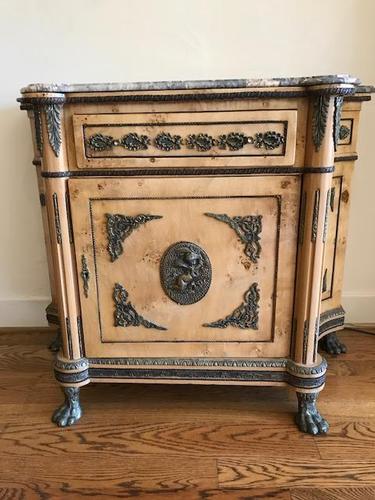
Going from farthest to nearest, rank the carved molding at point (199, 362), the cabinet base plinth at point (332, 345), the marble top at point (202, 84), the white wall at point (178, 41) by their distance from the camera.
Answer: the cabinet base plinth at point (332, 345), the white wall at point (178, 41), the carved molding at point (199, 362), the marble top at point (202, 84)

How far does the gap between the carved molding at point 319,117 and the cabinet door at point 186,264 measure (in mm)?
106

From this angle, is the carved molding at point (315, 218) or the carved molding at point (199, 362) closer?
the carved molding at point (315, 218)

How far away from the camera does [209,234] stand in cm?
109

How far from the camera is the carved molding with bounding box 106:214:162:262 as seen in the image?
3.58ft

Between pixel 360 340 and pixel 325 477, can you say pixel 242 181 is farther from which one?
pixel 360 340

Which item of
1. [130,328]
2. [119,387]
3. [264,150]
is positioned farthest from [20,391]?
[264,150]

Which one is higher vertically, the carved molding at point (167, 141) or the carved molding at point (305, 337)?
the carved molding at point (167, 141)

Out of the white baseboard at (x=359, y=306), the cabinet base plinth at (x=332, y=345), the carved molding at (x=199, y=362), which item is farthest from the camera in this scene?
the white baseboard at (x=359, y=306)


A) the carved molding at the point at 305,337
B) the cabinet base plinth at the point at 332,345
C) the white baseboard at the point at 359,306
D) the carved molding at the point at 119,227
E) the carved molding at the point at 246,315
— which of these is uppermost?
the carved molding at the point at 119,227

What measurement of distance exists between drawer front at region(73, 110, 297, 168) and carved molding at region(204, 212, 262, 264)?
5.4 inches

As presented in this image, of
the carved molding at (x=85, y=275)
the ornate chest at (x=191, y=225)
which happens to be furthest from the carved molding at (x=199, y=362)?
the carved molding at (x=85, y=275)

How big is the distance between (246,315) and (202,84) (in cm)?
61

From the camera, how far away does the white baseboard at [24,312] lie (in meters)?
1.81

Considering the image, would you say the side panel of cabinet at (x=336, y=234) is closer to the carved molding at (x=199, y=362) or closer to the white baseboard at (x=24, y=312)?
the carved molding at (x=199, y=362)
